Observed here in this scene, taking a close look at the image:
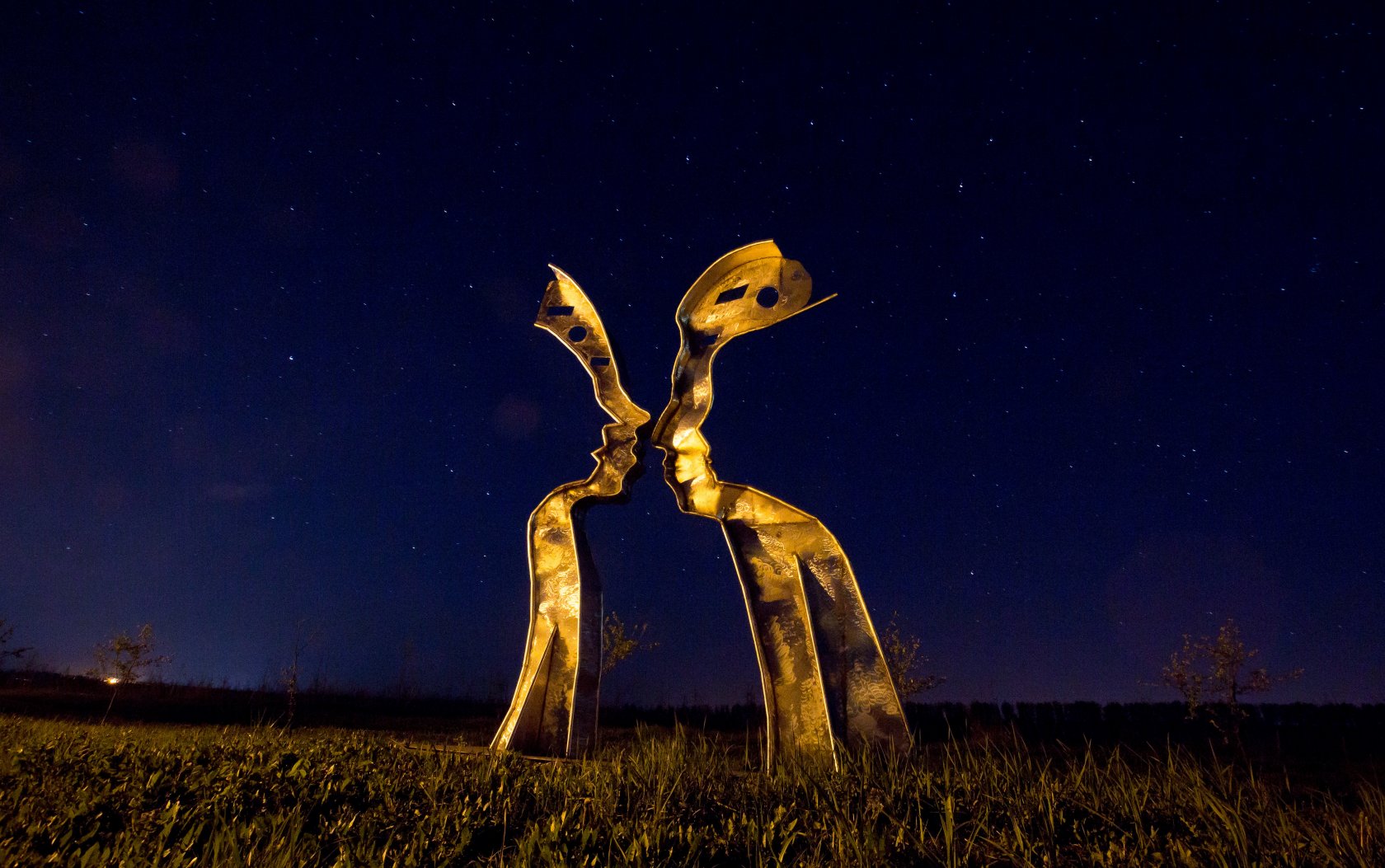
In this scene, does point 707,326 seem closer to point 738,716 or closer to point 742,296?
point 742,296

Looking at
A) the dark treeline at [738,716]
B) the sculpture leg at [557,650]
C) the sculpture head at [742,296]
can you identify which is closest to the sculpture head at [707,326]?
the sculpture head at [742,296]

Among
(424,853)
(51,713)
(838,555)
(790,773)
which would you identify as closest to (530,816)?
(424,853)

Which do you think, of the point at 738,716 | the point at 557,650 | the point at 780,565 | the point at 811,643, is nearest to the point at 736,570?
the point at 780,565

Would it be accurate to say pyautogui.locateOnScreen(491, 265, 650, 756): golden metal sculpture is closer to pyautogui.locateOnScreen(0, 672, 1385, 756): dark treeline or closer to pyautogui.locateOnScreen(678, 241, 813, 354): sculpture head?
pyautogui.locateOnScreen(678, 241, 813, 354): sculpture head

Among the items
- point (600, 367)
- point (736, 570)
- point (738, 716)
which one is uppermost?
point (600, 367)

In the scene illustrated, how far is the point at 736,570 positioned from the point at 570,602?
195 centimetres

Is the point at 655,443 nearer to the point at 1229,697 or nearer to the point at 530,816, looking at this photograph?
the point at 530,816

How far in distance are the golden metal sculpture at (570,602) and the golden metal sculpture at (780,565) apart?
29.9 inches

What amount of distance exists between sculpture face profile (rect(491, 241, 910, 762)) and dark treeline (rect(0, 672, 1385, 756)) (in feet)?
29.4

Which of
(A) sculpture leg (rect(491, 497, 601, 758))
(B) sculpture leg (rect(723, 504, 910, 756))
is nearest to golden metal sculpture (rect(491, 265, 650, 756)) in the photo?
(A) sculpture leg (rect(491, 497, 601, 758))

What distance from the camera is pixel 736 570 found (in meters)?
6.07

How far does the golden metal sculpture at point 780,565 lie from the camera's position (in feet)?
17.7

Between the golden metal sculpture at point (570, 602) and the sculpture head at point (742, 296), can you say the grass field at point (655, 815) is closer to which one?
the golden metal sculpture at point (570, 602)

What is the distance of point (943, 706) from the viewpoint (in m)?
21.0
